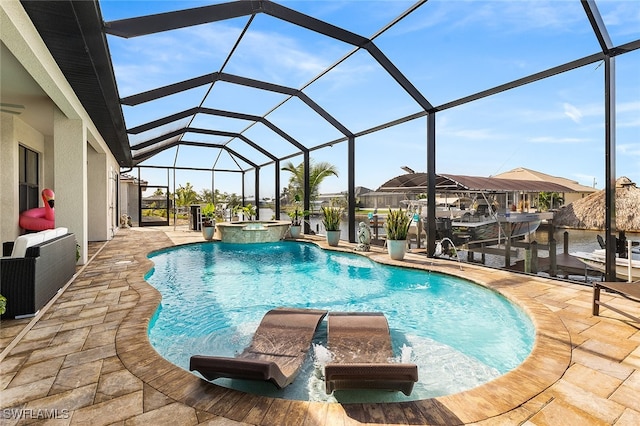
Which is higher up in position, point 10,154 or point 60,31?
point 60,31

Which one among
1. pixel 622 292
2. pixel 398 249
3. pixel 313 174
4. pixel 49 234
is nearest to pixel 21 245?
pixel 49 234

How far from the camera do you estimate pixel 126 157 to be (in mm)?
12461

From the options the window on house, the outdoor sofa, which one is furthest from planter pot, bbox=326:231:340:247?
the window on house

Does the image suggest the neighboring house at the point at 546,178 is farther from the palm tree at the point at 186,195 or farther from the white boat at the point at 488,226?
the palm tree at the point at 186,195

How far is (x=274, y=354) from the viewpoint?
302cm

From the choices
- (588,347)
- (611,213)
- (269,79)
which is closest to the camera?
(588,347)

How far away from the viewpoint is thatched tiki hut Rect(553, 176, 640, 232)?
7193 mm

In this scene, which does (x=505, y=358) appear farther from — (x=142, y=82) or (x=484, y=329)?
(x=142, y=82)

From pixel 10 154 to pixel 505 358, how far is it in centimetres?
908

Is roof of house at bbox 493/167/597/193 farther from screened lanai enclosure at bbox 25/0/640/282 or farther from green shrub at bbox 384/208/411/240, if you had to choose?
green shrub at bbox 384/208/411/240

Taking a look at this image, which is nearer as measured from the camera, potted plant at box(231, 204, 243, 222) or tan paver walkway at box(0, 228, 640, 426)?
tan paver walkway at box(0, 228, 640, 426)

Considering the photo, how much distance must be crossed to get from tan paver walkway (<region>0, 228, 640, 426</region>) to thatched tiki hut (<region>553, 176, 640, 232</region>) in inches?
168

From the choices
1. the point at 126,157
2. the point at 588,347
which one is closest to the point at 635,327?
the point at 588,347

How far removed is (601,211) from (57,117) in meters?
14.4
